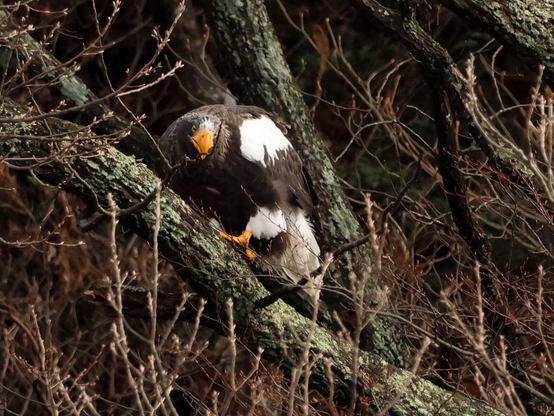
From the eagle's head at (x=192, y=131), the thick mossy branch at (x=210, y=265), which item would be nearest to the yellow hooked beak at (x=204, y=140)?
the eagle's head at (x=192, y=131)

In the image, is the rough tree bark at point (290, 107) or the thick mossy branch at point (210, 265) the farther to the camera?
the rough tree bark at point (290, 107)

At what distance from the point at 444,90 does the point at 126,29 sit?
158 inches

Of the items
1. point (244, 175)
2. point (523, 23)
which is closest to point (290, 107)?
point (244, 175)

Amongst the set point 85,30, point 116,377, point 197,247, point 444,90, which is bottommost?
point 116,377

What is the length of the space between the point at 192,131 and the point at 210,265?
119 cm

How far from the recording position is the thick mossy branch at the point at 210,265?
3004 mm

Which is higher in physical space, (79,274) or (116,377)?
(79,274)

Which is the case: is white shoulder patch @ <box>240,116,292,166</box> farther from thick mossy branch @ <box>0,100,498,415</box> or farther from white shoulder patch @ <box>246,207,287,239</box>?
thick mossy branch @ <box>0,100,498,415</box>

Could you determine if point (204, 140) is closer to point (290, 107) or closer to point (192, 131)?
point (192, 131)

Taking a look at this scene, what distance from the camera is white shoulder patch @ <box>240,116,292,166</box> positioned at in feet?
14.4

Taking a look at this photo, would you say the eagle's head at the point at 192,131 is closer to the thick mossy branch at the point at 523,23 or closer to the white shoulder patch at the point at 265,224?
the white shoulder patch at the point at 265,224

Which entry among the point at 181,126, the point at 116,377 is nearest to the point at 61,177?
the point at 181,126

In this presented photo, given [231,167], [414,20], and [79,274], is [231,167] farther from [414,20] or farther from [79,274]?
[79,274]

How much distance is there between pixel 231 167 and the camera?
447cm
